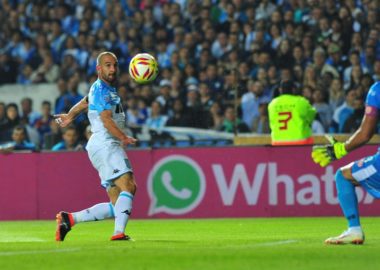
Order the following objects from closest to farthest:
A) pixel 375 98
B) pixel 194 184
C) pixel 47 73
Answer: pixel 375 98 → pixel 194 184 → pixel 47 73

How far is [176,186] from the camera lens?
61.3ft

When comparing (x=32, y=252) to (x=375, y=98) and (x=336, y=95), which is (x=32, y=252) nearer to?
(x=375, y=98)

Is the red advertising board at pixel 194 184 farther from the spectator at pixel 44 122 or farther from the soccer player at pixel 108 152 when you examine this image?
the soccer player at pixel 108 152

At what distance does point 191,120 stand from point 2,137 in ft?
12.2

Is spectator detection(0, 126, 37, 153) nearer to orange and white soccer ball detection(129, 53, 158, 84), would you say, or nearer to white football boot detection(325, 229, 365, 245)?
orange and white soccer ball detection(129, 53, 158, 84)

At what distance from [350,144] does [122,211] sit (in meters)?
2.76

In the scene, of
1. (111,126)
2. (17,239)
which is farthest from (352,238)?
(17,239)

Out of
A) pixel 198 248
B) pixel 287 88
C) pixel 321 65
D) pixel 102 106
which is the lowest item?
pixel 198 248

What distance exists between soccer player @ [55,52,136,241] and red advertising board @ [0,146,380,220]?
19.4ft

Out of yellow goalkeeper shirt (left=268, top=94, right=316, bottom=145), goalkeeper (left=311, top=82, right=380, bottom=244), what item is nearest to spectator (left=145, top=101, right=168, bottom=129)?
yellow goalkeeper shirt (left=268, top=94, right=316, bottom=145)

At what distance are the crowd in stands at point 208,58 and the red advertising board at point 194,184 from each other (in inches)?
35.5

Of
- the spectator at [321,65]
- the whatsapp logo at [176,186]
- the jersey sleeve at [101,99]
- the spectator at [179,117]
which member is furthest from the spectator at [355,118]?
the jersey sleeve at [101,99]

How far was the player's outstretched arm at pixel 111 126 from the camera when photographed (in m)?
12.2

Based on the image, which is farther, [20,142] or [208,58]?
[208,58]
